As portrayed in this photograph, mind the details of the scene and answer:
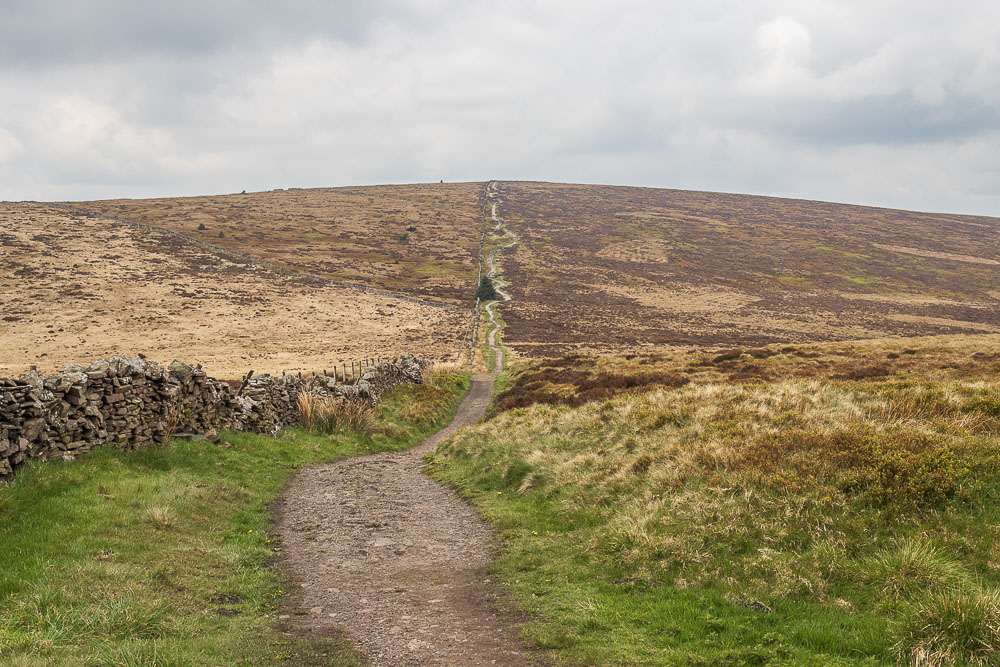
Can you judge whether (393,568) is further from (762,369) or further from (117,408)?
(762,369)

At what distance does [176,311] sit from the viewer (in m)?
69.6

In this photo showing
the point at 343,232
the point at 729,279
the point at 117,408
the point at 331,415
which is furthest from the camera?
the point at 343,232

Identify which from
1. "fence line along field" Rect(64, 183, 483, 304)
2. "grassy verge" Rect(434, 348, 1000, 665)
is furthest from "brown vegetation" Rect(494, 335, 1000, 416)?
"fence line along field" Rect(64, 183, 483, 304)

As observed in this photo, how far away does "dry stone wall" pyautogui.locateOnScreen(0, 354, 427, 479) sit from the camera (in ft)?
36.3

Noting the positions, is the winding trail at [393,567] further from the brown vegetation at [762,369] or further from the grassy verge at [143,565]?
the brown vegetation at [762,369]

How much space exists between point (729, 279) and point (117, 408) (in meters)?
123

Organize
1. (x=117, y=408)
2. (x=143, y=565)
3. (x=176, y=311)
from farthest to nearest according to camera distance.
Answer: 1. (x=176, y=311)
2. (x=117, y=408)
3. (x=143, y=565)

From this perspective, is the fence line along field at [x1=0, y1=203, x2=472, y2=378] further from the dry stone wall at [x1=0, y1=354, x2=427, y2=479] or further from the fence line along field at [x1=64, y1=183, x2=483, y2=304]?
the dry stone wall at [x1=0, y1=354, x2=427, y2=479]

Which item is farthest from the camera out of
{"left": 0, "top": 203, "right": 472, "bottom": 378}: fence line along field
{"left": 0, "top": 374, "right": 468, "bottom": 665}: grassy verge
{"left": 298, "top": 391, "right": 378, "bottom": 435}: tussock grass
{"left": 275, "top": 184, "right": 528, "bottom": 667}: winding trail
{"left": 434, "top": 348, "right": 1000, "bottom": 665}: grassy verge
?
{"left": 0, "top": 203, "right": 472, "bottom": 378}: fence line along field

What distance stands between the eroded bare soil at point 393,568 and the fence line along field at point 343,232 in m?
77.0

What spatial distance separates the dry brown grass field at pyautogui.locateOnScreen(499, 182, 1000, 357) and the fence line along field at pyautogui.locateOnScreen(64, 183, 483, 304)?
47.4ft

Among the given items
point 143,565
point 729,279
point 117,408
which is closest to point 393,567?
point 143,565

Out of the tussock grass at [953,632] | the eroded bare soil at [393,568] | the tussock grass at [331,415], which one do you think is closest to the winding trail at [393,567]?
the eroded bare soil at [393,568]

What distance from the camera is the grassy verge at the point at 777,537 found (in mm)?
6473
